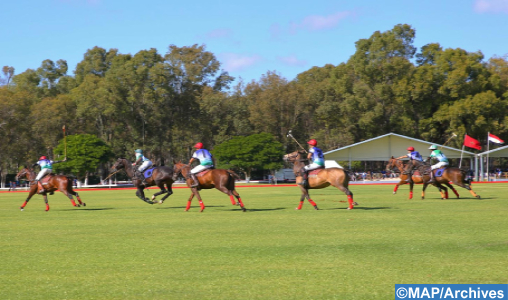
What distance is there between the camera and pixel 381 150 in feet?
172

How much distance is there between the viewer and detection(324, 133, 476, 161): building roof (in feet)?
170

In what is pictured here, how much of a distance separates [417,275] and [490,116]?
2129 inches

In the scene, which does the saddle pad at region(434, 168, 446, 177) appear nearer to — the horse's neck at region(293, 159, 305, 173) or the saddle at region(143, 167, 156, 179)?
the horse's neck at region(293, 159, 305, 173)

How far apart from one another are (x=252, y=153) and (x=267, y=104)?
10.0m

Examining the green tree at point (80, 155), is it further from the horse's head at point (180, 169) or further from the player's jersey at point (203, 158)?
the player's jersey at point (203, 158)

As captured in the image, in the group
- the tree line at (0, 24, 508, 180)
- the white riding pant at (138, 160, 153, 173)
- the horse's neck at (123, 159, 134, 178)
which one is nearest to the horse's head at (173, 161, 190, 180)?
the white riding pant at (138, 160, 153, 173)

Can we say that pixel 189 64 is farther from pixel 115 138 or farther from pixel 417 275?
pixel 417 275

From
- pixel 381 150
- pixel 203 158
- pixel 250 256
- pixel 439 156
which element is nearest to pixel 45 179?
pixel 203 158

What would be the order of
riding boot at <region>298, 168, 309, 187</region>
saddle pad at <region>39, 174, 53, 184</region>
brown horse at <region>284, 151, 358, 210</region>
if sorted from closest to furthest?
brown horse at <region>284, 151, 358, 210</region> → riding boot at <region>298, 168, 309, 187</region> → saddle pad at <region>39, 174, 53, 184</region>

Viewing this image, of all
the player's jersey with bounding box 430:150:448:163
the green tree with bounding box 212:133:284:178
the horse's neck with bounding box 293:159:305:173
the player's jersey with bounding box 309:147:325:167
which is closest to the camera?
the horse's neck with bounding box 293:159:305:173

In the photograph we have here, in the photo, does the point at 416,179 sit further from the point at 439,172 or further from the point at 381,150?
the point at 381,150

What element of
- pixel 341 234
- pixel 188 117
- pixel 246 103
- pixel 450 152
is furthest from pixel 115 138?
pixel 341 234

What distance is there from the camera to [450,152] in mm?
52156

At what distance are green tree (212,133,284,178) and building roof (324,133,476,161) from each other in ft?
19.0
